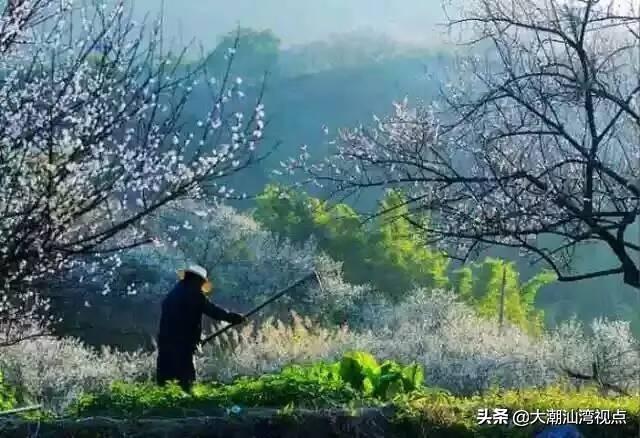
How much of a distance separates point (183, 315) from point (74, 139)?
1963 millimetres

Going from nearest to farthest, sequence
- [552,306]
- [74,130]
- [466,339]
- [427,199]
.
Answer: [74,130] < [427,199] < [466,339] < [552,306]

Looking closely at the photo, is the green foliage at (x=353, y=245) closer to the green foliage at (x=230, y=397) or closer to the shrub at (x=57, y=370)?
the shrub at (x=57, y=370)

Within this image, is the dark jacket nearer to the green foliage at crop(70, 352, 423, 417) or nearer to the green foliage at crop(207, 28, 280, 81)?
the green foliage at crop(70, 352, 423, 417)

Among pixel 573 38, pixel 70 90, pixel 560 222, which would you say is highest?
pixel 573 38

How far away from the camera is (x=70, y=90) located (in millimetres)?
6039

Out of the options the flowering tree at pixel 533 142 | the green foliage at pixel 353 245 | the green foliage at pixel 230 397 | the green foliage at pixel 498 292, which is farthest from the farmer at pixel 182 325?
the green foliage at pixel 353 245

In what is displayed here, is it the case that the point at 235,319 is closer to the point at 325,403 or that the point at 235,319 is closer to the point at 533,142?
the point at 325,403

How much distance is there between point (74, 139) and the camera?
593cm

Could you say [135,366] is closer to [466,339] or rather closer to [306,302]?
[466,339]

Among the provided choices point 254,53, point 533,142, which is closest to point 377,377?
point 533,142

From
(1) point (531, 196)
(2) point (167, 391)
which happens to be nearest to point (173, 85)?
(2) point (167, 391)

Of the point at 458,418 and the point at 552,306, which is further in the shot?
the point at 552,306

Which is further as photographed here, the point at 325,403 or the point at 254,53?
the point at 254,53

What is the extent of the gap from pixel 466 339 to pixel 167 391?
27.6 feet
